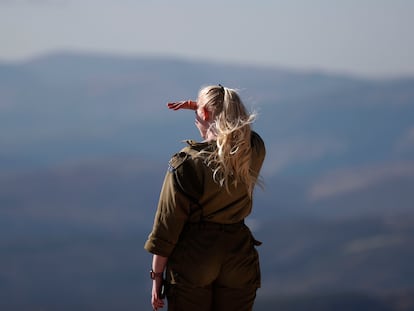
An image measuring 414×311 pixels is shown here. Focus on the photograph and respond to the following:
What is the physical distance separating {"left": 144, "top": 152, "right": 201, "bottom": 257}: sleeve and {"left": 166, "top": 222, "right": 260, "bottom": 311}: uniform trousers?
0.15 feet

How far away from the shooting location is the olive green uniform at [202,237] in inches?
101

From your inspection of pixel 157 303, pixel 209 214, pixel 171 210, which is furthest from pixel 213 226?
pixel 157 303

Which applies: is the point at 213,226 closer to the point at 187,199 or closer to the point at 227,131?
the point at 187,199

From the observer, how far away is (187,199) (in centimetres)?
257

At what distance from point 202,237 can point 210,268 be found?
88 mm

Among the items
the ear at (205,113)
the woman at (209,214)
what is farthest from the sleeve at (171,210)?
the ear at (205,113)

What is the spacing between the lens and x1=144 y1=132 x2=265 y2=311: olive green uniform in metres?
2.56

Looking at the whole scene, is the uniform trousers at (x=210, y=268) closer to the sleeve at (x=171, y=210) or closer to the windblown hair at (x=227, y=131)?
the sleeve at (x=171, y=210)

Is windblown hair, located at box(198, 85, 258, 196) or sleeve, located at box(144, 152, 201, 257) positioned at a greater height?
windblown hair, located at box(198, 85, 258, 196)

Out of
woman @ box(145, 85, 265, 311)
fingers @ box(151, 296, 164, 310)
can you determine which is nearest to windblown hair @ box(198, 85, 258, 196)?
woman @ box(145, 85, 265, 311)

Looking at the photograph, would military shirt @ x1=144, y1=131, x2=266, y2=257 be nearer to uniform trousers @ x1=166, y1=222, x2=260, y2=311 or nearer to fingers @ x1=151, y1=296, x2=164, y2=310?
uniform trousers @ x1=166, y1=222, x2=260, y2=311

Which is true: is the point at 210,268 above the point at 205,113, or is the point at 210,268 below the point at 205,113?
below
